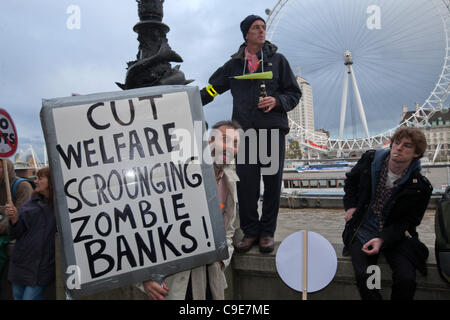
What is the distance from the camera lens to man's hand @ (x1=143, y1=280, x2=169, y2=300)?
65.2 inches

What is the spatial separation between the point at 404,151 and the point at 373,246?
2.09 feet

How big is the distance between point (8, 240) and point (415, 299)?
10.2 feet

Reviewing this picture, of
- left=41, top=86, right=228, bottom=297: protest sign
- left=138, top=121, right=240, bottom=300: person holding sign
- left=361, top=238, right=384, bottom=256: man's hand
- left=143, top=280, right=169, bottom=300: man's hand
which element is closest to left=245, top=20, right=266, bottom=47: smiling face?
left=138, top=121, right=240, bottom=300: person holding sign

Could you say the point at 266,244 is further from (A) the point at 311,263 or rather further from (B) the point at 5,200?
(B) the point at 5,200

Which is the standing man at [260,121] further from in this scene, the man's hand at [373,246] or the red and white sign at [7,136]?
the red and white sign at [7,136]

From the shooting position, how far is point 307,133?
43.1 meters

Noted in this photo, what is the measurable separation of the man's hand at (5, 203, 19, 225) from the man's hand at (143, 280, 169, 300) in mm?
1312

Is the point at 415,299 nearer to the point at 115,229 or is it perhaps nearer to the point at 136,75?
the point at 115,229

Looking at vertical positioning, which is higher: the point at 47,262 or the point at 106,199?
the point at 106,199

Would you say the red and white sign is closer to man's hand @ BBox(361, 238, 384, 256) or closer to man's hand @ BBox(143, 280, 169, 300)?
man's hand @ BBox(143, 280, 169, 300)

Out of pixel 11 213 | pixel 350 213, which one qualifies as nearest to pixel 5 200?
pixel 11 213
